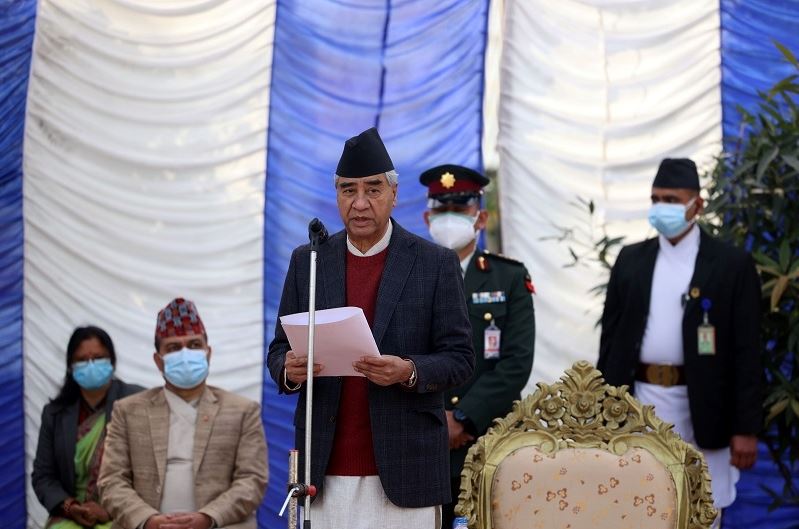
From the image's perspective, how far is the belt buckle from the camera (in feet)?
16.6

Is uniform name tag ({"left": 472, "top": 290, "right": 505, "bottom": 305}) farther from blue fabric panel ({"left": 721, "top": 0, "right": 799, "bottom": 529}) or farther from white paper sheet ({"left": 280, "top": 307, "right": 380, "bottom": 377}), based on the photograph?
white paper sheet ({"left": 280, "top": 307, "right": 380, "bottom": 377})

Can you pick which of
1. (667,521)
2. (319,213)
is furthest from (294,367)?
(319,213)

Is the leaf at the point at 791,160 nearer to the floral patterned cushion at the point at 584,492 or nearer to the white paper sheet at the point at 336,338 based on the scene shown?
the floral patterned cushion at the point at 584,492

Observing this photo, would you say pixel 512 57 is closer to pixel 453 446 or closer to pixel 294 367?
pixel 453 446

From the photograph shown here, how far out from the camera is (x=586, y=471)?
3.34 metres

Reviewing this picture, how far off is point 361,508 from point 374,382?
1.11 feet

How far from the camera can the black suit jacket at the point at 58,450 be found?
18.1ft

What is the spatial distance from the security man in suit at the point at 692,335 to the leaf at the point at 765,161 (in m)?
0.28

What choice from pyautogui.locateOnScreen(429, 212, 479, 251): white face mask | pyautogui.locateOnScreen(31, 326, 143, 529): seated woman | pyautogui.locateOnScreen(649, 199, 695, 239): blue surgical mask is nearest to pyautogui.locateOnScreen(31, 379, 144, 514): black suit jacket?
pyautogui.locateOnScreen(31, 326, 143, 529): seated woman

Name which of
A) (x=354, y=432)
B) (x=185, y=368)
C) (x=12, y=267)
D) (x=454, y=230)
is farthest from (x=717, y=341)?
(x=12, y=267)

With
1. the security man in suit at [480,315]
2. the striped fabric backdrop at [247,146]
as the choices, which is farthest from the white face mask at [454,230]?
the striped fabric backdrop at [247,146]

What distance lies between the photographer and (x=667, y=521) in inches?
129

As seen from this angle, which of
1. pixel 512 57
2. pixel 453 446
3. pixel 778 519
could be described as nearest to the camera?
pixel 453 446

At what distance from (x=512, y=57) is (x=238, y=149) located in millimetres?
1426
